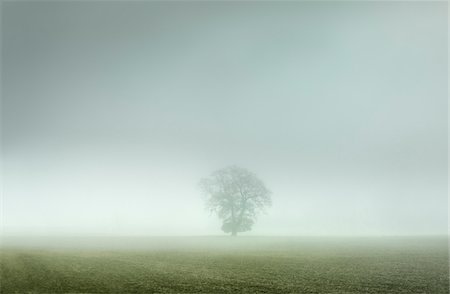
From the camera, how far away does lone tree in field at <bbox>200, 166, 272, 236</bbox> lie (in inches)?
3376

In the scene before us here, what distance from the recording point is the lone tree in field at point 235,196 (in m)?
85.8

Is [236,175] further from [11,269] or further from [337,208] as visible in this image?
[337,208]

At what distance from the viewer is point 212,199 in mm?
87250

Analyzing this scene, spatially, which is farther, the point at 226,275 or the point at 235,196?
the point at 235,196

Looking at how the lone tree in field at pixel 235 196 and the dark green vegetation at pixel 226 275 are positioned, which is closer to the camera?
the dark green vegetation at pixel 226 275

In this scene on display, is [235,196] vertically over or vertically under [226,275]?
over

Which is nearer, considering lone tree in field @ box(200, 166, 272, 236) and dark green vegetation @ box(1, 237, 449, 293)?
dark green vegetation @ box(1, 237, 449, 293)

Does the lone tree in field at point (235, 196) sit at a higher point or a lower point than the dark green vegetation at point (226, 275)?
higher

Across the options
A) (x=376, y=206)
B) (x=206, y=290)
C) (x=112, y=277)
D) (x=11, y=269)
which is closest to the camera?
(x=206, y=290)

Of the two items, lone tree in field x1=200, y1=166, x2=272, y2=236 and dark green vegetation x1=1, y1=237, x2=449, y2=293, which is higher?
lone tree in field x1=200, y1=166, x2=272, y2=236

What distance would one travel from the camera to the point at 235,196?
8656cm

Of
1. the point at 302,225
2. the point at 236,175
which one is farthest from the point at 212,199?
the point at 302,225

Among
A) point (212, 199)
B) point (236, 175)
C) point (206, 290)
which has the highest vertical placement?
point (236, 175)

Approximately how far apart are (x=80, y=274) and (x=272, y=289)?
57.3ft
